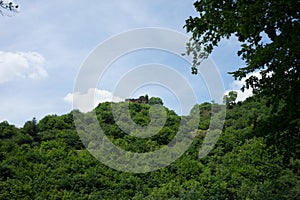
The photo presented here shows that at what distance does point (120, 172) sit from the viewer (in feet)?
127

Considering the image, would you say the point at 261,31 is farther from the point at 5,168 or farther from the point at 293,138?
the point at 5,168

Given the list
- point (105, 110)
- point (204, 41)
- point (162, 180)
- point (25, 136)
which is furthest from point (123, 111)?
point (204, 41)

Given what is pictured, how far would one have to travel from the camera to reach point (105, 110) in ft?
178

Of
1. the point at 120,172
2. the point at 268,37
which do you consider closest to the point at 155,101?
the point at 120,172

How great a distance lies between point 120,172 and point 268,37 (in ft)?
112

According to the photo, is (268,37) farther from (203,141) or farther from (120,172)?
(203,141)

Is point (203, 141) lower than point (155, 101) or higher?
lower

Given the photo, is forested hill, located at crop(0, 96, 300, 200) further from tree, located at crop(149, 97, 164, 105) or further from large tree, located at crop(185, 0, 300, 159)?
large tree, located at crop(185, 0, 300, 159)

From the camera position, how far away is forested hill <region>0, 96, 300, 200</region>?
90.8ft

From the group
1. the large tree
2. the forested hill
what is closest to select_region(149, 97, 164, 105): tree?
the forested hill

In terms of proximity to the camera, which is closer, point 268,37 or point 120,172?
point 268,37

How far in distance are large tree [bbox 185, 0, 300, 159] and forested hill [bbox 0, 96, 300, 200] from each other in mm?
14576

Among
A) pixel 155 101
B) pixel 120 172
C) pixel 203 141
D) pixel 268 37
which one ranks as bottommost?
pixel 268 37

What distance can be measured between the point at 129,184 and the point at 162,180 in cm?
301
